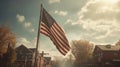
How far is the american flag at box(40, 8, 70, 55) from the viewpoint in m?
11.8

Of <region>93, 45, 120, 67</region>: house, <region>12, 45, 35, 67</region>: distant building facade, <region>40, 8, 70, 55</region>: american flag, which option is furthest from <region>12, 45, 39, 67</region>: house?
<region>40, 8, 70, 55</region>: american flag

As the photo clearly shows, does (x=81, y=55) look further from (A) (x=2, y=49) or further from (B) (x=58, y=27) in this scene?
(B) (x=58, y=27)

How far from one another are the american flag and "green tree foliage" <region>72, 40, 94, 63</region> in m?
73.1

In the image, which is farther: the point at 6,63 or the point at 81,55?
the point at 81,55

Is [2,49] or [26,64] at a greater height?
[2,49]

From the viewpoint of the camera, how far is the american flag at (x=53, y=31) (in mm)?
11812

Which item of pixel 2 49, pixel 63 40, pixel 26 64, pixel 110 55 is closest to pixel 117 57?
pixel 110 55

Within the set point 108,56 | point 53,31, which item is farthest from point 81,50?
point 53,31

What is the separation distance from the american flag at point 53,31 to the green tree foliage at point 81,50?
240ft

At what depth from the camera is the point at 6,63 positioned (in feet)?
181

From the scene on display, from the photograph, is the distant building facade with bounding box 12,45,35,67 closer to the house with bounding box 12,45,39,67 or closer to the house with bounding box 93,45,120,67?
the house with bounding box 12,45,39,67

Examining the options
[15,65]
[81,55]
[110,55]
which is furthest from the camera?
[81,55]

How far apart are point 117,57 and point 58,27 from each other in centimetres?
4973

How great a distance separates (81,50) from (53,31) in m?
78.7
